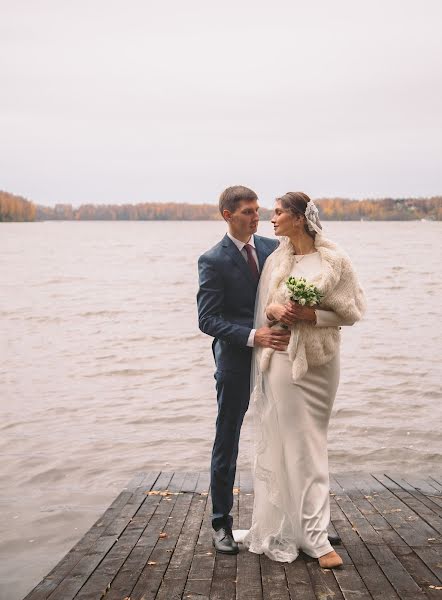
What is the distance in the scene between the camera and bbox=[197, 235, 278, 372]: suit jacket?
4.50 meters

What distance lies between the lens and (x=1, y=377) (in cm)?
1531

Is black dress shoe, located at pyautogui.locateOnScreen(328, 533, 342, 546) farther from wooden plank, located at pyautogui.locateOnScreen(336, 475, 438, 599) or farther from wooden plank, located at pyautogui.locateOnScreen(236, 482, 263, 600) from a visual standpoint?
wooden plank, located at pyautogui.locateOnScreen(236, 482, 263, 600)

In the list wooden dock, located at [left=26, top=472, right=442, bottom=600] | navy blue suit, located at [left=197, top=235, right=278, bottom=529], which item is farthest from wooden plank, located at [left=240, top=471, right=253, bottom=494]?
navy blue suit, located at [left=197, top=235, right=278, bottom=529]

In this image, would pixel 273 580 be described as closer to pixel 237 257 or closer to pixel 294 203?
pixel 237 257

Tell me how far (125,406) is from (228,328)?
8833mm

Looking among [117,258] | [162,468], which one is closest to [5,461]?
[162,468]

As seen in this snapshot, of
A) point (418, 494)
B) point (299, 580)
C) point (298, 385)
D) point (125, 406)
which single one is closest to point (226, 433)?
point (298, 385)

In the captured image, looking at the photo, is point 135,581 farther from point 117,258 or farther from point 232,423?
point 117,258

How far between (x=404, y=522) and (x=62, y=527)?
3336mm

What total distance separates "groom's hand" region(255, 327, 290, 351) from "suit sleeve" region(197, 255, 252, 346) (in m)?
0.09

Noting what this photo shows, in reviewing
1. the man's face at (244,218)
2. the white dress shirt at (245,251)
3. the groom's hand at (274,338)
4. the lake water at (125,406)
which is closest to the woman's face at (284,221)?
the man's face at (244,218)

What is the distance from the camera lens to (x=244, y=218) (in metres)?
4.48

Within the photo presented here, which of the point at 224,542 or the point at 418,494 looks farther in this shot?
the point at 418,494

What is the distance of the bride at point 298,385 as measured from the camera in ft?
14.2
